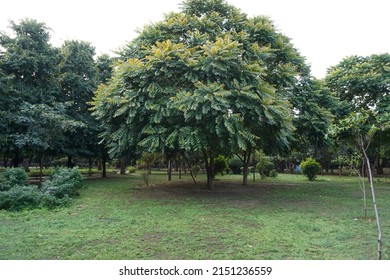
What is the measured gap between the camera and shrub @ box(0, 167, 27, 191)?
1001 cm

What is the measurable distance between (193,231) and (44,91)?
1217cm

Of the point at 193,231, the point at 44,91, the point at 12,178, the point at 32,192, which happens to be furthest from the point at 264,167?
the point at 193,231

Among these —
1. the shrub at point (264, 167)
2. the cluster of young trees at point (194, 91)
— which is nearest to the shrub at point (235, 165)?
the shrub at point (264, 167)

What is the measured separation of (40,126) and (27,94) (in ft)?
6.96

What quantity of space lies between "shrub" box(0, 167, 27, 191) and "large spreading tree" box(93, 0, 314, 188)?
3586 millimetres

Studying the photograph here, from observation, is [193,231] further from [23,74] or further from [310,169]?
[310,169]

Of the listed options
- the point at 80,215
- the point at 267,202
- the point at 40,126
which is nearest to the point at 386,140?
the point at 267,202

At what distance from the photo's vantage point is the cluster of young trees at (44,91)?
12.7 metres

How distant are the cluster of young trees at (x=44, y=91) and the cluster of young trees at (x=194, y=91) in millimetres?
54

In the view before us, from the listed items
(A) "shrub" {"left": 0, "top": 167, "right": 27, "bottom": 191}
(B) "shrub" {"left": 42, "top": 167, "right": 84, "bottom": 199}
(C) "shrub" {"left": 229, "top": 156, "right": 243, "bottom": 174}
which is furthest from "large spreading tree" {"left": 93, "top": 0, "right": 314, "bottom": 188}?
(C) "shrub" {"left": 229, "top": 156, "right": 243, "bottom": 174}

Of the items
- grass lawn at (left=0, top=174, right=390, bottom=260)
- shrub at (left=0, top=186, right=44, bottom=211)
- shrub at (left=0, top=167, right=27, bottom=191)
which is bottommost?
grass lawn at (left=0, top=174, right=390, bottom=260)

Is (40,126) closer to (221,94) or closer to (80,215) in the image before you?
(80,215)

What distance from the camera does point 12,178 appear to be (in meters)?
10.4

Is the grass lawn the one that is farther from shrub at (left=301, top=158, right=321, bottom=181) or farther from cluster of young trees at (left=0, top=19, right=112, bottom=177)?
shrub at (left=301, top=158, right=321, bottom=181)
